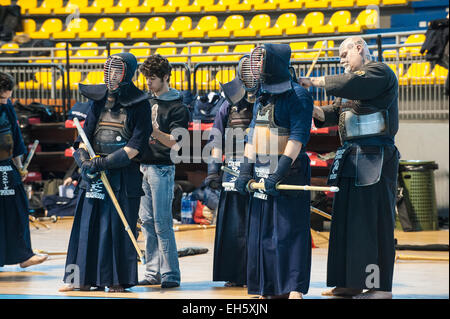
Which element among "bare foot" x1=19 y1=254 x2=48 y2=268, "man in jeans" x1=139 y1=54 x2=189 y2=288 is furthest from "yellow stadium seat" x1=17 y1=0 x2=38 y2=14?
"man in jeans" x1=139 y1=54 x2=189 y2=288

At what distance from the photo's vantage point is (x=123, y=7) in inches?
844

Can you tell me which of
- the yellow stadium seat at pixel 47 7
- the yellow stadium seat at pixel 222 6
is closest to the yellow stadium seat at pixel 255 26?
the yellow stadium seat at pixel 222 6

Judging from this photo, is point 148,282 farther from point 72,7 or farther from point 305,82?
point 72,7

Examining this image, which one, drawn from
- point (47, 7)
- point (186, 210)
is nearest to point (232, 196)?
point (186, 210)

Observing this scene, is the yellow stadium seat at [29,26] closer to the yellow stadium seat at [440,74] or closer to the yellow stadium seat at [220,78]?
the yellow stadium seat at [220,78]

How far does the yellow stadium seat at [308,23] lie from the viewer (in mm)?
18828

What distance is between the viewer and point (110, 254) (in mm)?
6680

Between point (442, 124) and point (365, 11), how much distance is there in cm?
616

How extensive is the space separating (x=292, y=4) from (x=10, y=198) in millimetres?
12879

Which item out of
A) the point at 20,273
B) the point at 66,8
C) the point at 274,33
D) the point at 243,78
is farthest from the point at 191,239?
the point at 66,8

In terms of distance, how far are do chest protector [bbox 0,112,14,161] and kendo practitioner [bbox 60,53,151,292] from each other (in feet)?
4.44

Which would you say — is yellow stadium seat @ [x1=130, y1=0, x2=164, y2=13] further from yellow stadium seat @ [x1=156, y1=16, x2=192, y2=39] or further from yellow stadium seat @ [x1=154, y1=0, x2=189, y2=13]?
yellow stadium seat @ [x1=156, y1=16, x2=192, y2=39]

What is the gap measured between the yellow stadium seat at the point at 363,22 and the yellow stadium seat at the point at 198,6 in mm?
3660

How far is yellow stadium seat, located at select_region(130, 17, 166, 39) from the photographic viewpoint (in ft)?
66.3
